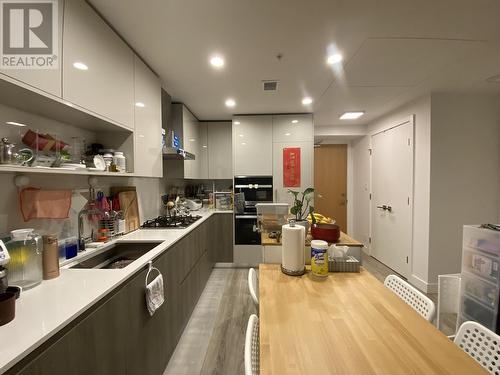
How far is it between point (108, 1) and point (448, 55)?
2591mm

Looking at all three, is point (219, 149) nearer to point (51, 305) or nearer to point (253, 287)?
point (253, 287)

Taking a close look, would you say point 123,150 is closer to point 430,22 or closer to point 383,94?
point 430,22

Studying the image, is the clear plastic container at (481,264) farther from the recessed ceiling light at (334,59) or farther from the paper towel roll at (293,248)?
the recessed ceiling light at (334,59)

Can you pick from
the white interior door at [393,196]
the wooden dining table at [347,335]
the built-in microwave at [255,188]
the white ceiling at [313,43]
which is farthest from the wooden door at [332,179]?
the wooden dining table at [347,335]

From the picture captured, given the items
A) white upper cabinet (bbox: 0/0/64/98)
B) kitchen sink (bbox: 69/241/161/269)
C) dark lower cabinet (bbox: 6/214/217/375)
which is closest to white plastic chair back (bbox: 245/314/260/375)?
dark lower cabinet (bbox: 6/214/217/375)

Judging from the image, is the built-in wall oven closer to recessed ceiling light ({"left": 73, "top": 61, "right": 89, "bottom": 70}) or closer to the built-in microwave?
the built-in microwave

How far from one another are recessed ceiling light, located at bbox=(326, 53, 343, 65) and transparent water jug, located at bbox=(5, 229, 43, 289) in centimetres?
235

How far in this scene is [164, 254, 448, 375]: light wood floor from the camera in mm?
1746

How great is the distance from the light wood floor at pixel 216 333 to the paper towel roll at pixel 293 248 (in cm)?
92

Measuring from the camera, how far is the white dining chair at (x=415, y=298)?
44.1 inches

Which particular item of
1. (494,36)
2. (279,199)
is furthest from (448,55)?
(279,199)

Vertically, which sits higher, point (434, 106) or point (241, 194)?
point (434, 106)

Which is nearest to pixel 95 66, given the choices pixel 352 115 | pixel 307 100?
pixel 307 100

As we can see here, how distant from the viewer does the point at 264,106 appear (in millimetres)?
3240
